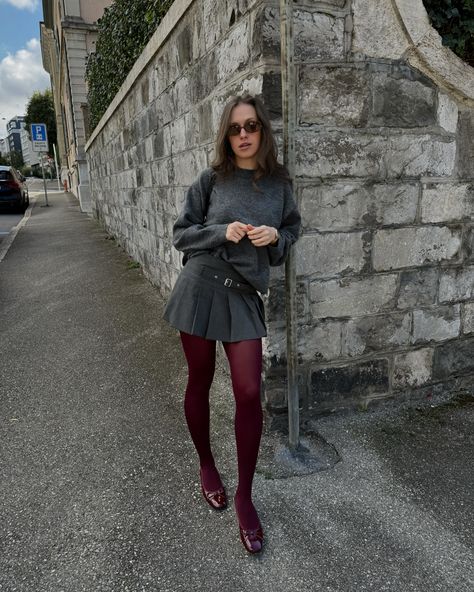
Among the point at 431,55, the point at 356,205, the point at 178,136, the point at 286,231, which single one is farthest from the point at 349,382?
the point at 178,136

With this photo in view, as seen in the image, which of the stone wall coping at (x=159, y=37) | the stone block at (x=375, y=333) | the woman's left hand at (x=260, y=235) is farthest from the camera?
the stone wall coping at (x=159, y=37)

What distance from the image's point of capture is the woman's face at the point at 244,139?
1.96m

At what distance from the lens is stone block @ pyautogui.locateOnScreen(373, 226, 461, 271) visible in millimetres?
2863

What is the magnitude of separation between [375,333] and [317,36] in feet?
5.77

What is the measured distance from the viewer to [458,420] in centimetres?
301

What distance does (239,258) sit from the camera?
6.65 ft

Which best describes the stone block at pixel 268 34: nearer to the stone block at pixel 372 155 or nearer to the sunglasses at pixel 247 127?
the stone block at pixel 372 155

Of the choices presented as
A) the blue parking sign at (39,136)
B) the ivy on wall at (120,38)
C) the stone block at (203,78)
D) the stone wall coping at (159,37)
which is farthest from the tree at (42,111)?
the stone block at (203,78)

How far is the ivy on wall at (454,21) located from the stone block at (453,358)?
1.89m

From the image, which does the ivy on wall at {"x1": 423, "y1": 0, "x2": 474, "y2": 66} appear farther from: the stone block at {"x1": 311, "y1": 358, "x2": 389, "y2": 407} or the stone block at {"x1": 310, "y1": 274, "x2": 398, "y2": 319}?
the stone block at {"x1": 311, "y1": 358, "x2": 389, "y2": 407}

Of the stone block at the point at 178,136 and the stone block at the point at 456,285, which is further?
the stone block at the point at 178,136

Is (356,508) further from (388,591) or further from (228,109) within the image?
(228,109)

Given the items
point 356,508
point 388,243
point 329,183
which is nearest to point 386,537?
point 356,508

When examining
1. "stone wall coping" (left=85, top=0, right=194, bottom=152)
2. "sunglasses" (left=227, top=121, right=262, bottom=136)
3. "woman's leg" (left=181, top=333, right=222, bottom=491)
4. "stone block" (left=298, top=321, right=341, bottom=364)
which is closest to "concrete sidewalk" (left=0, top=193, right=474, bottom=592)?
"woman's leg" (left=181, top=333, right=222, bottom=491)
